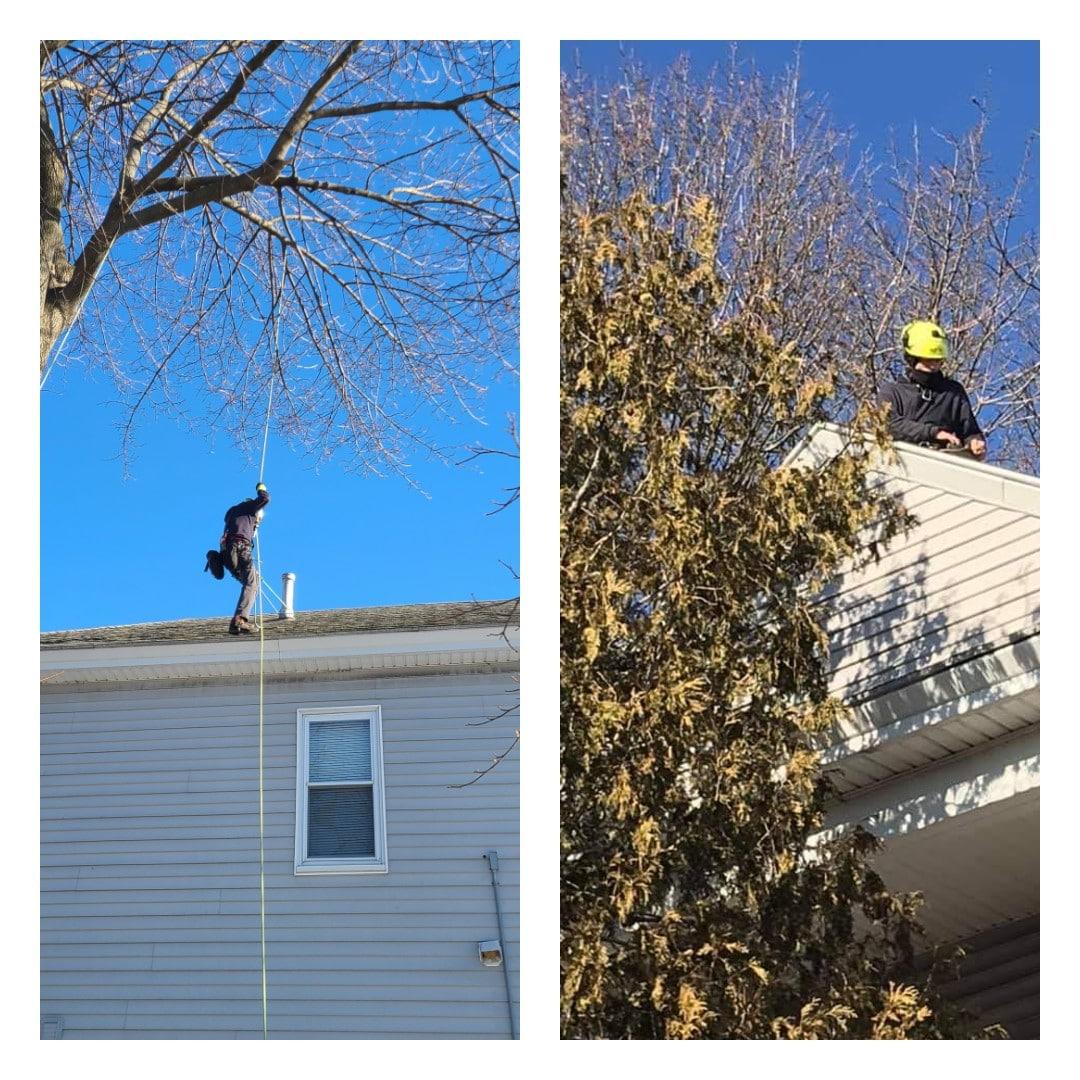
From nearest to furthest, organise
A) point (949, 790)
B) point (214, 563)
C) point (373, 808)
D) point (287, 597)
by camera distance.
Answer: point (949, 790) → point (214, 563) → point (287, 597) → point (373, 808)

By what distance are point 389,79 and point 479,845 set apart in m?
2.86

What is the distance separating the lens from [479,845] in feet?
19.9

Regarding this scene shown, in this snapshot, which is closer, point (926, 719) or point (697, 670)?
point (697, 670)

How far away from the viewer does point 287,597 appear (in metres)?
5.79

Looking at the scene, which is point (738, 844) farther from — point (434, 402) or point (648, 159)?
point (648, 159)

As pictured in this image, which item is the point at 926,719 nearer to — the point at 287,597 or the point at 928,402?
the point at 928,402

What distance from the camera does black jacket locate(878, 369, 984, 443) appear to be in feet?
16.3

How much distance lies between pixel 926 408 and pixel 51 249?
107 inches

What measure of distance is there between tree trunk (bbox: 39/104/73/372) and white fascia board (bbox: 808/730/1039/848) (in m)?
2.70

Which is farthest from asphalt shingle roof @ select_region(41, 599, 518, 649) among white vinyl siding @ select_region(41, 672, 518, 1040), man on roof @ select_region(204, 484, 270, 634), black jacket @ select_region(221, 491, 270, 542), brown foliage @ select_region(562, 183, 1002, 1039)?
brown foliage @ select_region(562, 183, 1002, 1039)

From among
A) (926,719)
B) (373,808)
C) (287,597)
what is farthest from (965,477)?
(373,808)

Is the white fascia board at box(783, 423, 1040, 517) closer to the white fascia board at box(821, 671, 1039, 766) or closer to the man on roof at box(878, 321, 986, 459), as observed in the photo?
the man on roof at box(878, 321, 986, 459)
